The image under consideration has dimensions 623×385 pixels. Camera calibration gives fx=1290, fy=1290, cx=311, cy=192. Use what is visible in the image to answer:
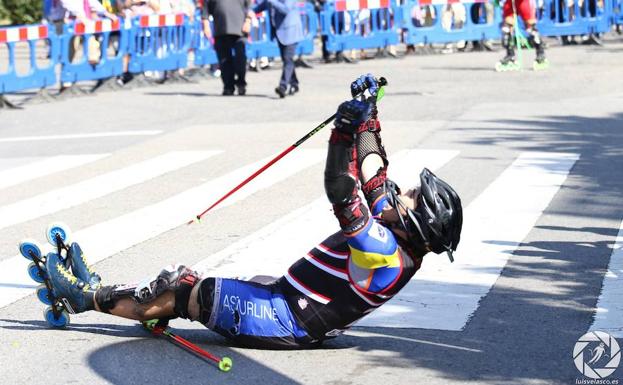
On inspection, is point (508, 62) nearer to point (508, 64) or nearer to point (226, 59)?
point (508, 64)

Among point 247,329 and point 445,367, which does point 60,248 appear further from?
point 445,367

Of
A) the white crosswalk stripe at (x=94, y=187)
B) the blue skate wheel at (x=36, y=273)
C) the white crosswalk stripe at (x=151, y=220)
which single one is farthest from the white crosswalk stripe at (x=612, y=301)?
the white crosswalk stripe at (x=94, y=187)

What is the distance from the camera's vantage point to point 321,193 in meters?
10.8

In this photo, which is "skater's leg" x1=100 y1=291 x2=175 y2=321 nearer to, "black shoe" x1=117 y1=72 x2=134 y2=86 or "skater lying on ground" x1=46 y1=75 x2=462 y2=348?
"skater lying on ground" x1=46 y1=75 x2=462 y2=348

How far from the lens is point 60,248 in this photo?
22.1 feet

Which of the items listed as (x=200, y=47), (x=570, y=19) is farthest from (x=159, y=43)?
(x=570, y=19)

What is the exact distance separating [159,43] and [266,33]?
2700 millimetres

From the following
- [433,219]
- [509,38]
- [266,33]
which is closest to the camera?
[433,219]

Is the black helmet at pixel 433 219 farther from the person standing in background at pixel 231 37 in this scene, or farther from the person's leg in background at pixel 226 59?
the person's leg in background at pixel 226 59

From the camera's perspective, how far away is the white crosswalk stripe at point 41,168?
12.0 m

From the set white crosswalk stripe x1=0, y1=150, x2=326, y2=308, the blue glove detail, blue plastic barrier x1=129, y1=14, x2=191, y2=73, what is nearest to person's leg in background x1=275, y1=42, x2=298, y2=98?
blue plastic barrier x1=129, y1=14, x2=191, y2=73

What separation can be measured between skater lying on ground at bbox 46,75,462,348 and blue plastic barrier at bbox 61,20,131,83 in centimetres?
1329

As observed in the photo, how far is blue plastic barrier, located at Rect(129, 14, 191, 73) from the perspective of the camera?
2112 cm

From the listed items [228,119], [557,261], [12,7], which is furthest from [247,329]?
[12,7]
